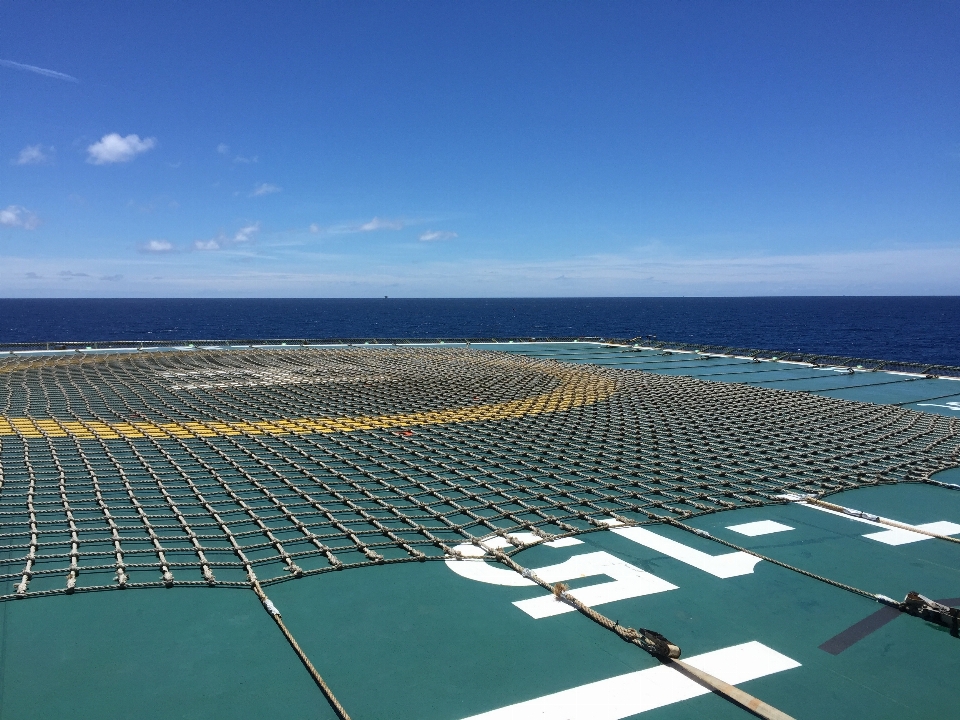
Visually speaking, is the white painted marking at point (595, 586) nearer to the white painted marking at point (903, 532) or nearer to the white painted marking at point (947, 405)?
the white painted marking at point (903, 532)

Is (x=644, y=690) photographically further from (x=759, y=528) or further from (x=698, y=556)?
(x=759, y=528)

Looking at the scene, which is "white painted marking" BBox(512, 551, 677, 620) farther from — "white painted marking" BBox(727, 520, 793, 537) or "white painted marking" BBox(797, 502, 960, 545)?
"white painted marking" BBox(797, 502, 960, 545)

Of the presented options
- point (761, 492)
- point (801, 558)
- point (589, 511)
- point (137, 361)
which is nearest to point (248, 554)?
point (589, 511)

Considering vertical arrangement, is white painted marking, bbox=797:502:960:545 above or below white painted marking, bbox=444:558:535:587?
above

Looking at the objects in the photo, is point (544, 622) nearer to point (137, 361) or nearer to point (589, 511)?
point (589, 511)

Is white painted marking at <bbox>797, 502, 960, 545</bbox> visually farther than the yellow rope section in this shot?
No

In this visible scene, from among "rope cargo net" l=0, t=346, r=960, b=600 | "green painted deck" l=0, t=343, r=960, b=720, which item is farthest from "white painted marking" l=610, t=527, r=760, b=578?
"rope cargo net" l=0, t=346, r=960, b=600

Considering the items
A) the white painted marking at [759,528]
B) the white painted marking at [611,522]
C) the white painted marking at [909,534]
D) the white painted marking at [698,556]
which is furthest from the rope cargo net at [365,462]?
the white painted marking at [909,534]
